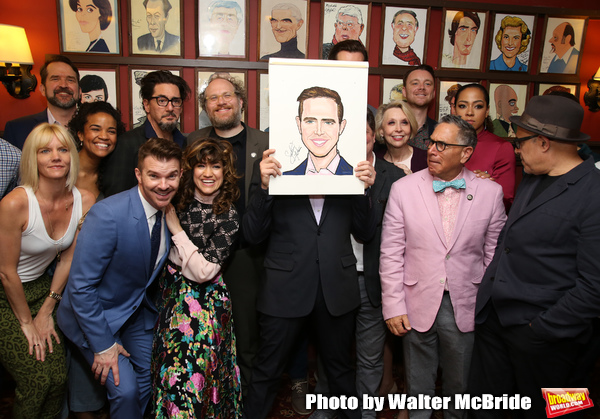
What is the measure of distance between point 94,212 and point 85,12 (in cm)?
248

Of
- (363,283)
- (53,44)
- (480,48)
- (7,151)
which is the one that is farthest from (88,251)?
(480,48)

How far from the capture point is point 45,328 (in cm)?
220


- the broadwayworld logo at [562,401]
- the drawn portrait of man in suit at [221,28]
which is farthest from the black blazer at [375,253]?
the drawn portrait of man in suit at [221,28]

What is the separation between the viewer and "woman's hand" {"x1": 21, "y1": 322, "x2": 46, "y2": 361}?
6.94ft

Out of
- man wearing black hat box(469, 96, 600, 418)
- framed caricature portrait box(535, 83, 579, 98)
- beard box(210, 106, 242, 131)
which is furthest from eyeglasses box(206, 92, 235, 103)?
framed caricature portrait box(535, 83, 579, 98)

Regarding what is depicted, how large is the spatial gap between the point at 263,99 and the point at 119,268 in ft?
7.67

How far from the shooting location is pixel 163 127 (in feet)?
9.18

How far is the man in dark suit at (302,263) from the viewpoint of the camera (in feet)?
6.96

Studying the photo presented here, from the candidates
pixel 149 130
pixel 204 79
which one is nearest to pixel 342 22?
pixel 204 79

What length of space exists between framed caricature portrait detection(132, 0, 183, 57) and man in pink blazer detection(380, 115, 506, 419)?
8.48 ft

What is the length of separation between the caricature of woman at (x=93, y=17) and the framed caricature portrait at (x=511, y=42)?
3.66 m

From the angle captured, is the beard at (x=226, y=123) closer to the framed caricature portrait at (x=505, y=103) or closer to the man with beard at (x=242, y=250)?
the man with beard at (x=242, y=250)

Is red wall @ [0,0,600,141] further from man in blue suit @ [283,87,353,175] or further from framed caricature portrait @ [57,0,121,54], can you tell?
man in blue suit @ [283,87,353,175]

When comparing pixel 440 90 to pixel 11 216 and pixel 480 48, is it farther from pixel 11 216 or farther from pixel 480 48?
pixel 11 216
